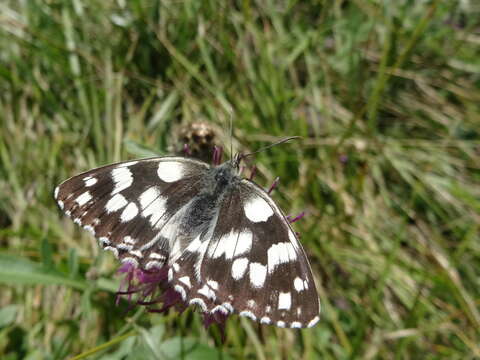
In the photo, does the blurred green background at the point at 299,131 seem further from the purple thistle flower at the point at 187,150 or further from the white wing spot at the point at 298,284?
the white wing spot at the point at 298,284

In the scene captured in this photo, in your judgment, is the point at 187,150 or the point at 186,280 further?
the point at 187,150

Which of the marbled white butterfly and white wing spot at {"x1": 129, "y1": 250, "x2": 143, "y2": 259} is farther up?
the marbled white butterfly

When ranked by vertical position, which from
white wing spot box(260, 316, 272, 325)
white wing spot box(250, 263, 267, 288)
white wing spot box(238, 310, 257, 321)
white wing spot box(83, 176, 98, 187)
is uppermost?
white wing spot box(83, 176, 98, 187)

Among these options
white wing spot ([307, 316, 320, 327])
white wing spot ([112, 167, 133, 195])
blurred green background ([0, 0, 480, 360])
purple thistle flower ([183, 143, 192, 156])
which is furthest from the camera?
blurred green background ([0, 0, 480, 360])

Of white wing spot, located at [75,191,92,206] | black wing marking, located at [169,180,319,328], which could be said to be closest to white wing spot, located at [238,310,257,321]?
black wing marking, located at [169,180,319,328]

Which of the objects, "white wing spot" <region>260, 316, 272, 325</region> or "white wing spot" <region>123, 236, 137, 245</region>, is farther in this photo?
"white wing spot" <region>123, 236, 137, 245</region>

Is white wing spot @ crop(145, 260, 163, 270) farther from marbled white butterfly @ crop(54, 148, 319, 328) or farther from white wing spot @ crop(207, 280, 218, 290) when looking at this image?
white wing spot @ crop(207, 280, 218, 290)

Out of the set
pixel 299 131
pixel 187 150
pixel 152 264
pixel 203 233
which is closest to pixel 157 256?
pixel 152 264

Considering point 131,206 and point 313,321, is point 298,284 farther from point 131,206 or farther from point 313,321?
point 131,206
